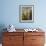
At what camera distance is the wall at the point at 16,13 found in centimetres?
420

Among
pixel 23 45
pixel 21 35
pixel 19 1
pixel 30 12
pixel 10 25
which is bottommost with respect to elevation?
pixel 23 45

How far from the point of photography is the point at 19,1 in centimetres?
419

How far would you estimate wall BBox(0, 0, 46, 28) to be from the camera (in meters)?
4.20

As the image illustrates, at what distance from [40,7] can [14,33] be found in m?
1.22

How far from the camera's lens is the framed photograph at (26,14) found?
13.8 feet

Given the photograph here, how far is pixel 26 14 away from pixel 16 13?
32 centimetres

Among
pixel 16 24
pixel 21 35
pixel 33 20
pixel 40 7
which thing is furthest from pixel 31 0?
pixel 21 35

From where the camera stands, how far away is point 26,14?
425 centimetres

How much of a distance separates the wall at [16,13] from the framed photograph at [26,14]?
0.10 metres

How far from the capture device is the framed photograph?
166 inches

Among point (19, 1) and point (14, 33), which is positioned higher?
point (19, 1)

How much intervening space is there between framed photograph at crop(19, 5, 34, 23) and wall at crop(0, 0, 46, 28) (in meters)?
0.10

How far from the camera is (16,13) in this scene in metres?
4.22

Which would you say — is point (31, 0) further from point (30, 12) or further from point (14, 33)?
point (14, 33)
